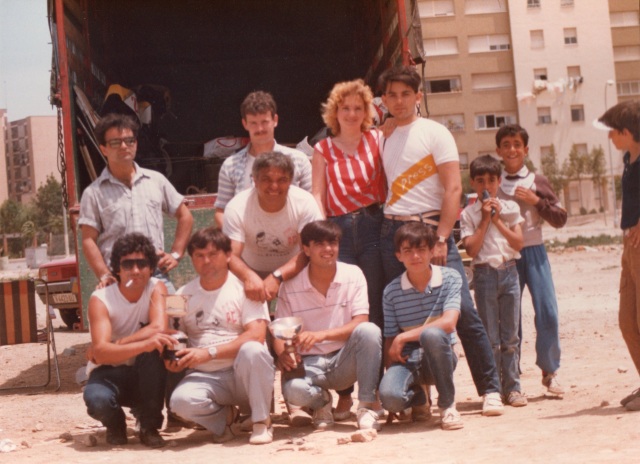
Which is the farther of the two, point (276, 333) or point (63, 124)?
point (63, 124)

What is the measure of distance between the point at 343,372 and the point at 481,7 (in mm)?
45196

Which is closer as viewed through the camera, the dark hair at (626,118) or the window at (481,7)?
the dark hair at (626,118)

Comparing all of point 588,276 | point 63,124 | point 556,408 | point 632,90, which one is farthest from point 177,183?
point 632,90

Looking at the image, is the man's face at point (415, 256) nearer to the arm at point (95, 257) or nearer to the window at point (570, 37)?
the arm at point (95, 257)

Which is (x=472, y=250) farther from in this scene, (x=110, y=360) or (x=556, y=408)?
(x=110, y=360)

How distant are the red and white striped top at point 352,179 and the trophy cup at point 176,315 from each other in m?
1.03

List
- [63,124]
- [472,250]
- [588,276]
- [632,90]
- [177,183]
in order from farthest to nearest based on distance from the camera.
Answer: [632,90], [588,276], [177,183], [63,124], [472,250]

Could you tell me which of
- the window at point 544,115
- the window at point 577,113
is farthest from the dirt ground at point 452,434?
the window at point 577,113

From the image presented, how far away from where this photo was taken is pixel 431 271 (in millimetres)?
5754

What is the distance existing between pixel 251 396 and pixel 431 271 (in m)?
1.22

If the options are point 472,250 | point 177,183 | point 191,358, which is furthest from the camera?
point 177,183

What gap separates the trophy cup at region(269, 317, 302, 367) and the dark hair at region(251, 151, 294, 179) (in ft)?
2.65

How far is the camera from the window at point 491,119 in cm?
5003

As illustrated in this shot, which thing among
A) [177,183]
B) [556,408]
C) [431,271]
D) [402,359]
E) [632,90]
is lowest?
[556,408]
